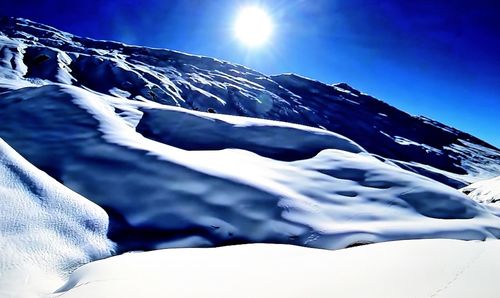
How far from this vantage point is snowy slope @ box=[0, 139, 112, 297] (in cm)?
361

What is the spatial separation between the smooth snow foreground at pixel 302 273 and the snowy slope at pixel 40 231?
0.34 meters

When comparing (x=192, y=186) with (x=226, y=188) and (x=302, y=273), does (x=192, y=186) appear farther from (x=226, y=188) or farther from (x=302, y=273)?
(x=302, y=273)

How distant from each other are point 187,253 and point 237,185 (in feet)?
7.84

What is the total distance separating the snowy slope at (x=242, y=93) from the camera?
169 feet

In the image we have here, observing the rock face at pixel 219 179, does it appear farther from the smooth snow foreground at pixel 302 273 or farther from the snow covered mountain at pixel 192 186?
the smooth snow foreground at pixel 302 273

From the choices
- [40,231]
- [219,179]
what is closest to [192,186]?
[219,179]

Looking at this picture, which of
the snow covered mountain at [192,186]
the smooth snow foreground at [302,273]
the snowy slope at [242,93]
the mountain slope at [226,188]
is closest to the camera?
the smooth snow foreground at [302,273]

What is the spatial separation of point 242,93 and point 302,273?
67204mm

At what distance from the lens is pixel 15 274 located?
11.5ft

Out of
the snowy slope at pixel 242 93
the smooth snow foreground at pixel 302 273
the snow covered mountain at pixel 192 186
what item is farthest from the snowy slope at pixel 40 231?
the snowy slope at pixel 242 93

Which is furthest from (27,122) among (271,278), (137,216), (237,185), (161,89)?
(161,89)

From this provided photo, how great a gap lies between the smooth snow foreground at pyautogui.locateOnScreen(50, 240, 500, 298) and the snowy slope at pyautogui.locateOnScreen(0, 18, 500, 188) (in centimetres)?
4307

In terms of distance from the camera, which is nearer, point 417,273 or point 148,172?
point 417,273

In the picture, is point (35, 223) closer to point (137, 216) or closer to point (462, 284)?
point (137, 216)
